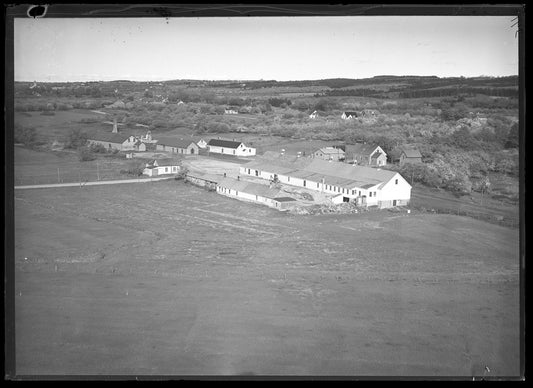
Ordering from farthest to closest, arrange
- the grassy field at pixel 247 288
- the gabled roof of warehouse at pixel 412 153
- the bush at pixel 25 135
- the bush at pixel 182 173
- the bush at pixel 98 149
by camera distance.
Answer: the bush at pixel 182 173, the bush at pixel 98 149, the gabled roof of warehouse at pixel 412 153, the bush at pixel 25 135, the grassy field at pixel 247 288

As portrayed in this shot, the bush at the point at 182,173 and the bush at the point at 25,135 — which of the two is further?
the bush at the point at 182,173

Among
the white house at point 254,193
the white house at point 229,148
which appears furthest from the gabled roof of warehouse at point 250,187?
the white house at point 229,148

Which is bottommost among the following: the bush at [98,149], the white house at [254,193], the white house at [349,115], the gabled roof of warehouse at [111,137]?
the white house at [254,193]

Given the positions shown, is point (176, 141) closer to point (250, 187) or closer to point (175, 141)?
point (175, 141)

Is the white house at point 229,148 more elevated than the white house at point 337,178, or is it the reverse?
the white house at point 229,148

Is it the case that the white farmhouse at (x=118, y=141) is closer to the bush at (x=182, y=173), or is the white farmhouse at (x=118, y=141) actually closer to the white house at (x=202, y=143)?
the bush at (x=182, y=173)

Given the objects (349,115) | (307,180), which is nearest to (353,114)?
(349,115)

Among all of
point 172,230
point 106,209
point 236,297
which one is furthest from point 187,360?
point 106,209

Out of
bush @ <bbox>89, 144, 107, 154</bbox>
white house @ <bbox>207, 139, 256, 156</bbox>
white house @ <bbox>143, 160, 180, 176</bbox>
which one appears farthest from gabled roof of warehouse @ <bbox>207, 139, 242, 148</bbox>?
bush @ <bbox>89, 144, 107, 154</bbox>
